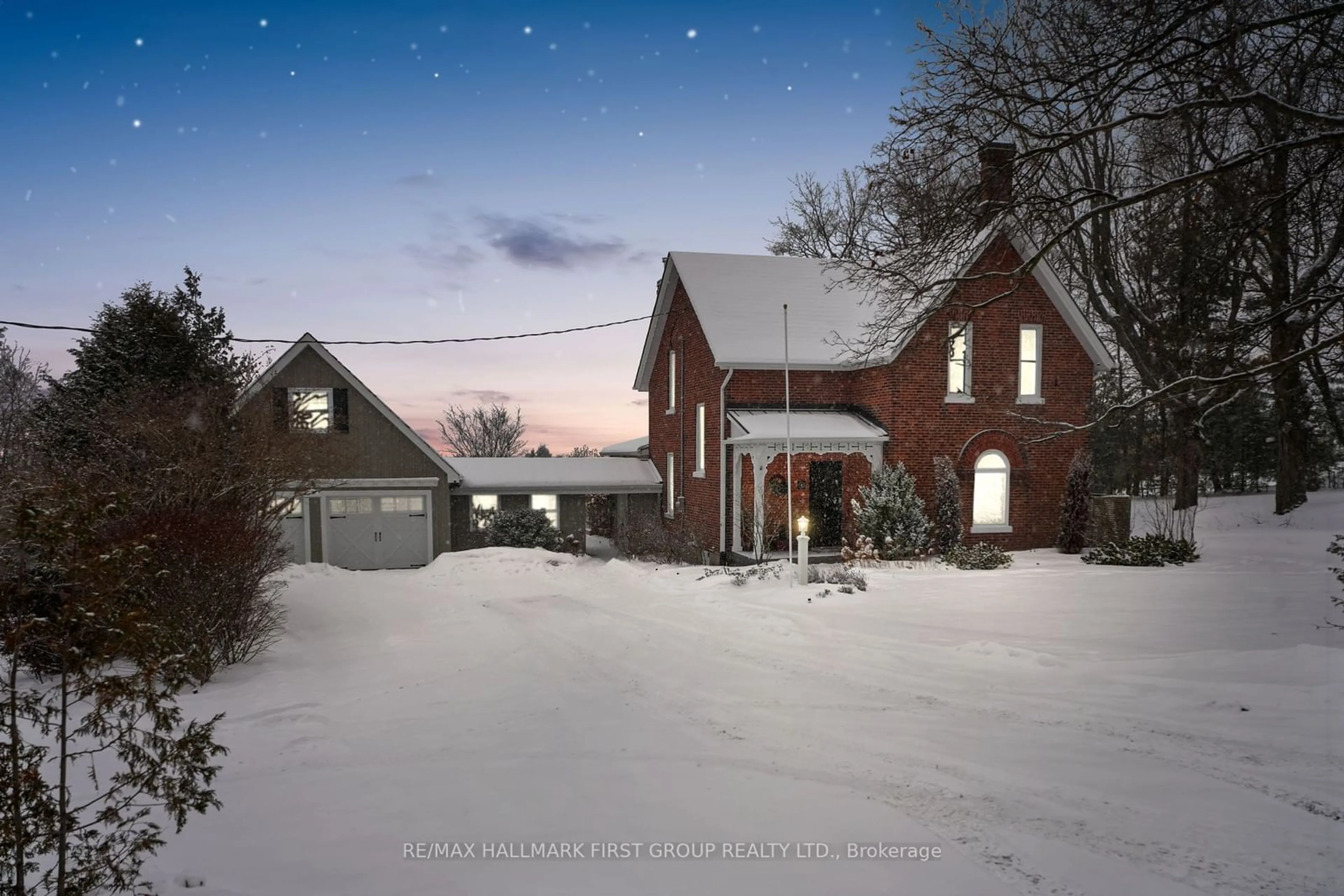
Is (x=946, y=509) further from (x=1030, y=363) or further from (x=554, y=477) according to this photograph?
(x=554, y=477)

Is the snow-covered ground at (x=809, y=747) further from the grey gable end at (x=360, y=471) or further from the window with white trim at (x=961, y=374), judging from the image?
the grey gable end at (x=360, y=471)

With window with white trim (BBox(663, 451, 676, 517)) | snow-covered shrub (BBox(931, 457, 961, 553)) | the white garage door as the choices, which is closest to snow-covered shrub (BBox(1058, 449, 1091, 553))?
snow-covered shrub (BBox(931, 457, 961, 553))

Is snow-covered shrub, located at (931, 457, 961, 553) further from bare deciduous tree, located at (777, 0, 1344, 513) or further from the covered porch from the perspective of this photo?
bare deciduous tree, located at (777, 0, 1344, 513)

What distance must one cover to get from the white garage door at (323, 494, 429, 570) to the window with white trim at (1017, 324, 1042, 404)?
1645 centimetres

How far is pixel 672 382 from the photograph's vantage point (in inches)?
945

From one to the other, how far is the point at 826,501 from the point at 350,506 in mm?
13184

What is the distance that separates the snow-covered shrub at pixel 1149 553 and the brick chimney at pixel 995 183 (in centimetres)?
1032

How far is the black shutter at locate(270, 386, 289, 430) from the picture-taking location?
749 inches

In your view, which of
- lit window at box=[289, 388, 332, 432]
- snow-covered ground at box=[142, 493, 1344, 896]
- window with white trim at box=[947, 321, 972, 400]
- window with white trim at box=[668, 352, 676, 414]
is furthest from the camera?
window with white trim at box=[668, 352, 676, 414]

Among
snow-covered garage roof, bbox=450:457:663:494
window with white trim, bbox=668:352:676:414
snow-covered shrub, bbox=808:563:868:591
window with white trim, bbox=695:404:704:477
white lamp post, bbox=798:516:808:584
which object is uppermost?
window with white trim, bbox=668:352:676:414

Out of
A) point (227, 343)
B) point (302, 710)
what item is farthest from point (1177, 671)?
point (227, 343)

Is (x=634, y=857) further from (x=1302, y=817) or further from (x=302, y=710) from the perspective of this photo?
(x=302, y=710)

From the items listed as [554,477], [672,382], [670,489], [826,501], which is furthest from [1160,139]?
[554,477]

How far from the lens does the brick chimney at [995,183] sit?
7.29 meters
